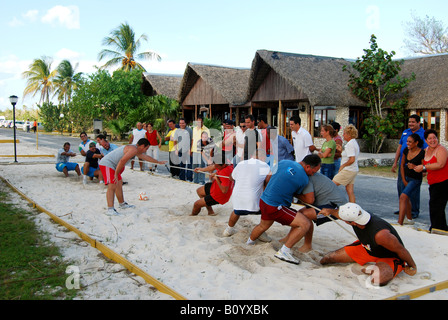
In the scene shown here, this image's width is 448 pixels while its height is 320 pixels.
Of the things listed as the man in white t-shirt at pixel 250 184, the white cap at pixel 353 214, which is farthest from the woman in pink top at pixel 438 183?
the man in white t-shirt at pixel 250 184

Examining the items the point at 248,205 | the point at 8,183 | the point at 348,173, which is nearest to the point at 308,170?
Result: the point at 248,205

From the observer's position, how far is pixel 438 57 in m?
22.1

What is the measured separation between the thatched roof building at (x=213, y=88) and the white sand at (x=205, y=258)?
17879 mm

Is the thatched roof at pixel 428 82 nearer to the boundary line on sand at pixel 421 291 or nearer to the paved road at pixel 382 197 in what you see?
the paved road at pixel 382 197

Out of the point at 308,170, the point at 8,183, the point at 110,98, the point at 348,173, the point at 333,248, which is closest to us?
the point at 308,170

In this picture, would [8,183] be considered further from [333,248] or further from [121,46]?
[121,46]

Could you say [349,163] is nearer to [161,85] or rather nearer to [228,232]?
[228,232]

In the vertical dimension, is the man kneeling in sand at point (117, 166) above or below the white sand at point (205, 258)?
above

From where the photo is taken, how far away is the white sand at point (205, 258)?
4.30 m

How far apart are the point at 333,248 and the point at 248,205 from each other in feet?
4.45

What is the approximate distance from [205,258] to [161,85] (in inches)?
1119

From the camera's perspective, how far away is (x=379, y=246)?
467 centimetres

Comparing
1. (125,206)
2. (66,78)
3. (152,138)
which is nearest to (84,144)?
(152,138)

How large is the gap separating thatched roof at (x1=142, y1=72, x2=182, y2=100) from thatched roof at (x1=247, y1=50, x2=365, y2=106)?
9672 millimetres
